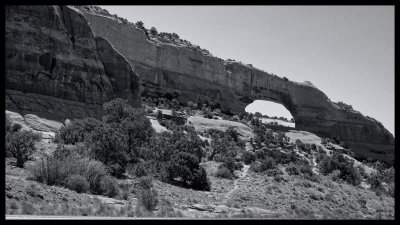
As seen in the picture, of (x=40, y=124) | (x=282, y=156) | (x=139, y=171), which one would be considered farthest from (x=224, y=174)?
(x=282, y=156)

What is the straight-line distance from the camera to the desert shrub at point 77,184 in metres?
13.8

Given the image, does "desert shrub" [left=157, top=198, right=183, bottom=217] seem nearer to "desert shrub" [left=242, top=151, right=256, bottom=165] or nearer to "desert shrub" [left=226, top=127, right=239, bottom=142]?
"desert shrub" [left=242, top=151, right=256, bottom=165]

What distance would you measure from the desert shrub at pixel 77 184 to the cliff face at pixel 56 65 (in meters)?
13.4

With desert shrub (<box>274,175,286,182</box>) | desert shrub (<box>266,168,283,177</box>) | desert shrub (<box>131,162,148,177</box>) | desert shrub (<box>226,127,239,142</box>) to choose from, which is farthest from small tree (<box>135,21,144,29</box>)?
desert shrub (<box>131,162,148,177</box>)

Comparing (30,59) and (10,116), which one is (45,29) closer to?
(30,59)

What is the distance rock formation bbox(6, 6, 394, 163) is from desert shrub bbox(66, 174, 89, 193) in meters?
13.5

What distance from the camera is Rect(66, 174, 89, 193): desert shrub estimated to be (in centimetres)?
1376

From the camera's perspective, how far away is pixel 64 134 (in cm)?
2345

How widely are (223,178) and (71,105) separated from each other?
11555 millimetres

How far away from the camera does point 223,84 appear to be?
5875 centimetres

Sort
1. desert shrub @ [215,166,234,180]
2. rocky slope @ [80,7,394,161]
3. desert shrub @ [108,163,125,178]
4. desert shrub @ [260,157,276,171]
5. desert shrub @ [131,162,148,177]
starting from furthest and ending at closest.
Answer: rocky slope @ [80,7,394,161] < desert shrub @ [260,157,276,171] < desert shrub @ [215,166,234,180] < desert shrub @ [131,162,148,177] < desert shrub @ [108,163,125,178]

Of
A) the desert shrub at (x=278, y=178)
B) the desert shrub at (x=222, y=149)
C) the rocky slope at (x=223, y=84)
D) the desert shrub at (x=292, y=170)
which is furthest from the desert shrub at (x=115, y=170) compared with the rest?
the rocky slope at (x=223, y=84)

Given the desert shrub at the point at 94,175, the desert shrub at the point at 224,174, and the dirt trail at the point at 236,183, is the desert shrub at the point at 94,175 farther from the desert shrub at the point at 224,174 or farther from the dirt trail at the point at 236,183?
the desert shrub at the point at 224,174
